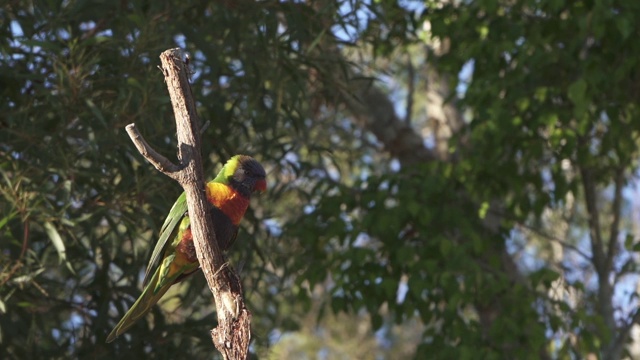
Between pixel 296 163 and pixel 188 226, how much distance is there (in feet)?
7.68

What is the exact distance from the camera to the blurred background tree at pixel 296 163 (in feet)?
13.5

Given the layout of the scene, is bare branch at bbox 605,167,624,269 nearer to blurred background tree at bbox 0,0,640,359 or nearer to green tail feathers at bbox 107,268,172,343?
blurred background tree at bbox 0,0,640,359

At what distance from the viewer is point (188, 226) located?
3.20 meters

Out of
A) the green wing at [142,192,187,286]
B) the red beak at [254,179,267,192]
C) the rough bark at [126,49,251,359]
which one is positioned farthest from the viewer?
the red beak at [254,179,267,192]

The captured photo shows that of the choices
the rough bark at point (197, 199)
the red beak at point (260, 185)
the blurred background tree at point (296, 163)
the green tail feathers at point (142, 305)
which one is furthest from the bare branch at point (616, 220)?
the rough bark at point (197, 199)

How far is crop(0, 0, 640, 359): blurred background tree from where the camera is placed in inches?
161

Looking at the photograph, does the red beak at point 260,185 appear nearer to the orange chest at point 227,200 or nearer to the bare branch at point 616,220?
the orange chest at point 227,200

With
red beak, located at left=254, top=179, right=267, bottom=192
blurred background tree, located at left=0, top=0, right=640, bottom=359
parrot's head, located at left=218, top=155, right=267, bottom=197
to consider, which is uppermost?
parrot's head, located at left=218, top=155, right=267, bottom=197

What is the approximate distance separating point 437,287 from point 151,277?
2.11 meters

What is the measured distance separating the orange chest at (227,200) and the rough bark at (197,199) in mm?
531

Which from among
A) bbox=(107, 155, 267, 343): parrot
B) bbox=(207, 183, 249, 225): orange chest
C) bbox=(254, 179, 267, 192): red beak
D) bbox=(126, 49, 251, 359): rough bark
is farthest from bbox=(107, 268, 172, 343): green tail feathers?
bbox=(126, 49, 251, 359): rough bark

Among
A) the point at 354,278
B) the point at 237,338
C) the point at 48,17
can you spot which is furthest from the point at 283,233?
the point at 237,338

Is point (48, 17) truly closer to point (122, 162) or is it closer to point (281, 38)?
point (122, 162)

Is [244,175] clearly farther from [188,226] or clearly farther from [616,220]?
[616,220]
